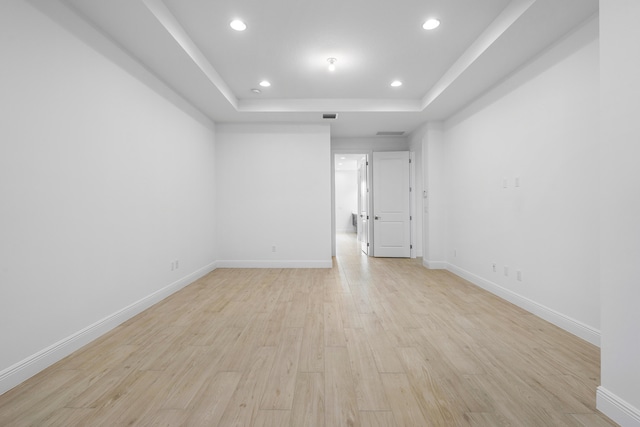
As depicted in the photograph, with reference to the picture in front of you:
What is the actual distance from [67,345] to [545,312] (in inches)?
167

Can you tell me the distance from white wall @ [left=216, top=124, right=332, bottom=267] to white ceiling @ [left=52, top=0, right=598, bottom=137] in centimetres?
65

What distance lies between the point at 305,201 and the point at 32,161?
3.65 meters

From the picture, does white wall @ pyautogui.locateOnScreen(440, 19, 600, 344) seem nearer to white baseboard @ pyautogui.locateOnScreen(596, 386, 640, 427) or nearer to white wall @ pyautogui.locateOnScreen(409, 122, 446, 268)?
white wall @ pyautogui.locateOnScreen(409, 122, 446, 268)

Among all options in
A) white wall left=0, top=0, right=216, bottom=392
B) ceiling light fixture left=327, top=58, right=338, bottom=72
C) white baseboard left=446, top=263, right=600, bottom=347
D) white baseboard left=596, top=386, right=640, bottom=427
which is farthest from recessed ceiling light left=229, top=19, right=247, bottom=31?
white baseboard left=446, top=263, right=600, bottom=347

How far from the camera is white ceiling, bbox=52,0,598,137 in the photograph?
7.66 ft

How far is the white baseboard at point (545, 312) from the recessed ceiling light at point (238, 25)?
4134mm

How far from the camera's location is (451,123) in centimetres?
469

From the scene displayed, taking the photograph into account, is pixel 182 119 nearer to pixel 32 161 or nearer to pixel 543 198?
pixel 32 161

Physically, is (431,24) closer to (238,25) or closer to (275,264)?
(238,25)

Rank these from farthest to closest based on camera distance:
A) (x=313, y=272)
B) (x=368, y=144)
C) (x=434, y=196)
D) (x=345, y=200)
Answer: (x=345, y=200), (x=368, y=144), (x=434, y=196), (x=313, y=272)

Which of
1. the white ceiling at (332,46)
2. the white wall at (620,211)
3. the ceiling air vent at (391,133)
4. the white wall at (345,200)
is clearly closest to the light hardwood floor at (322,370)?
the white wall at (620,211)

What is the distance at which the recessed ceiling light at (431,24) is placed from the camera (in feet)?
8.44

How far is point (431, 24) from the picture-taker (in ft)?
8.60

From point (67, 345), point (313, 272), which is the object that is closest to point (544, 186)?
point (313, 272)
